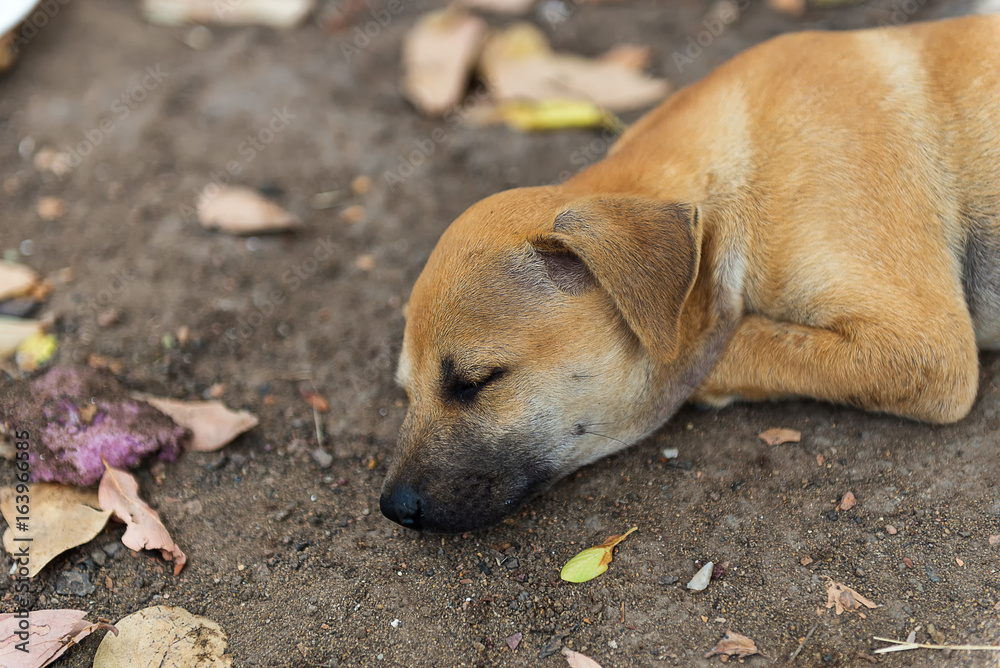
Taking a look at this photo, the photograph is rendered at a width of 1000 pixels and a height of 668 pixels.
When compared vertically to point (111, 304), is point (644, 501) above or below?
above

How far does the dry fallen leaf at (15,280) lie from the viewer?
4.81 metres

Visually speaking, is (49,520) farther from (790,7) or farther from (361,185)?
(790,7)

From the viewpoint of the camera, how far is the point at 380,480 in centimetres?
387

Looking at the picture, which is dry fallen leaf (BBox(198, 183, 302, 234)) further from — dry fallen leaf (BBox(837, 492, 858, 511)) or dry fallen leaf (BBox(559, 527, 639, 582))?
dry fallen leaf (BBox(837, 492, 858, 511))

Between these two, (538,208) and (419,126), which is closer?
(538,208)

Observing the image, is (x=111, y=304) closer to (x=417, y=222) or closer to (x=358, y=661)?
(x=417, y=222)

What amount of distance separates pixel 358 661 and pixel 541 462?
43.7 inches

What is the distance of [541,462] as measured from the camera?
3.46m

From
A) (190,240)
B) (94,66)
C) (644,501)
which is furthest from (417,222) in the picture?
(94,66)

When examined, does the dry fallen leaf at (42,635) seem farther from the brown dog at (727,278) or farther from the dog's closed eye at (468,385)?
the dog's closed eye at (468,385)

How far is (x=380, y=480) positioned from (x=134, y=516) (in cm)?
113

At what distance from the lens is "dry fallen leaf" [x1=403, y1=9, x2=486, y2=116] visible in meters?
6.30

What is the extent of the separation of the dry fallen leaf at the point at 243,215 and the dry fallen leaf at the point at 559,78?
2.04m

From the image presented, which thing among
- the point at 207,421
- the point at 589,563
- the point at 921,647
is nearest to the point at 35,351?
the point at 207,421
